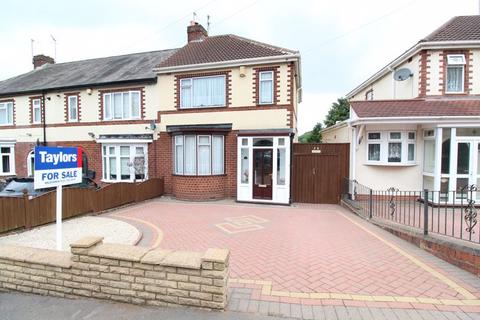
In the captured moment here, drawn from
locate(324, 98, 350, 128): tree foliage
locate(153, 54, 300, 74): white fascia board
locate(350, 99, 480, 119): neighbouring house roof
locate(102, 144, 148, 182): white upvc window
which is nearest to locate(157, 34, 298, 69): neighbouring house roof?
locate(153, 54, 300, 74): white fascia board

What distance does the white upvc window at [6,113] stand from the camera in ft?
55.3

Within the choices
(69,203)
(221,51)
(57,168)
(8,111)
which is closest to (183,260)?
(57,168)

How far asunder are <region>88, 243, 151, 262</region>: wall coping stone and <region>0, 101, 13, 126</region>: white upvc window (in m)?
18.5

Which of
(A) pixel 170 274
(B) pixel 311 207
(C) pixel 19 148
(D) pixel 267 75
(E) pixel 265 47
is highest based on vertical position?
(E) pixel 265 47

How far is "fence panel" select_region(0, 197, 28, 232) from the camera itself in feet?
21.4

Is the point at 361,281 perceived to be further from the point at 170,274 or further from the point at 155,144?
the point at 155,144

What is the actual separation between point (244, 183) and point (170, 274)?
27.9 ft

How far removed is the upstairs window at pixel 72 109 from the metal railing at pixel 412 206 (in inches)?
578

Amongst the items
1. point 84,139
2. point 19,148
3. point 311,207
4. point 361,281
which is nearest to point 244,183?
point 311,207

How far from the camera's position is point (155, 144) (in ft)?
44.4

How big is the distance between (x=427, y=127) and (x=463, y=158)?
1.59 meters

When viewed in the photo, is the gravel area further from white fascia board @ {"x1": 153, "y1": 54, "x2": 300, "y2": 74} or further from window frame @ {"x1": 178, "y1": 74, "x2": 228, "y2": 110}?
white fascia board @ {"x1": 153, "y1": 54, "x2": 300, "y2": 74}

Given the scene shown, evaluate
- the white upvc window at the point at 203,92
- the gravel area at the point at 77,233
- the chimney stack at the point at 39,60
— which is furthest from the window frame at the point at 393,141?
the chimney stack at the point at 39,60

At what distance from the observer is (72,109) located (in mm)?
15250
